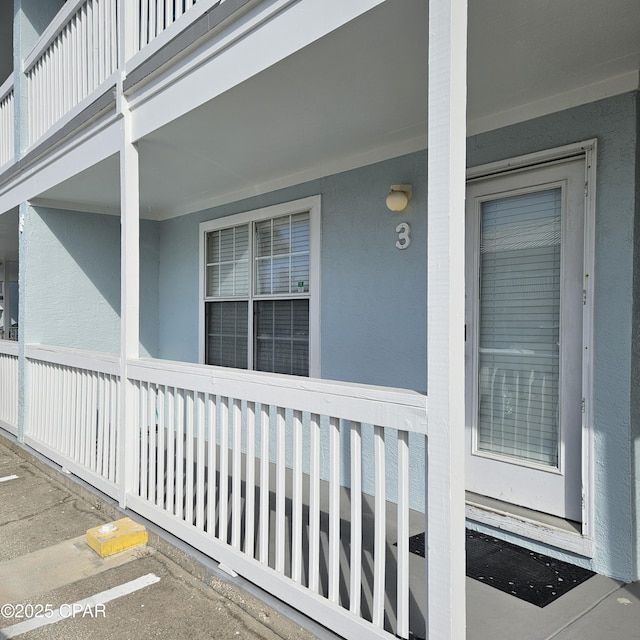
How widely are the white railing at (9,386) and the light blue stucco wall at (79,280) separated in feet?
1.79

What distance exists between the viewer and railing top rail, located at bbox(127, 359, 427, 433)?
1.96m

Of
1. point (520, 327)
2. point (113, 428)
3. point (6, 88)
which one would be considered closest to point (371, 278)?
point (520, 327)

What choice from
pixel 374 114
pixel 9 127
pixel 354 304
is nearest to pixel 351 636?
pixel 354 304

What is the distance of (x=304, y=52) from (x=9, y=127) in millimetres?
5060

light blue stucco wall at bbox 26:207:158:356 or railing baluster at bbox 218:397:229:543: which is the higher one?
light blue stucco wall at bbox 26:207:158:356

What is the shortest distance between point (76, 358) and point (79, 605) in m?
2.15

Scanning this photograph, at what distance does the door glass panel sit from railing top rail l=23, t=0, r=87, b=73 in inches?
141

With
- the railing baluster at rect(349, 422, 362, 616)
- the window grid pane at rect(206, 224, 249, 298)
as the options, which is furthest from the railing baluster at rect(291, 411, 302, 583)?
the window grid pane at rect(206, 224, 249, 298)

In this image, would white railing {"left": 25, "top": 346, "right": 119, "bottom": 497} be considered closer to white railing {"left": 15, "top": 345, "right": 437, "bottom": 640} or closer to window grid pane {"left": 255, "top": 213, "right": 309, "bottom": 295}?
white railing {"left": 15, "top": 345, "right": 437, "bottom": 640}

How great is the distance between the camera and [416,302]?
360cm

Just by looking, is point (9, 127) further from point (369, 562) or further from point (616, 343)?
point (616, 343)

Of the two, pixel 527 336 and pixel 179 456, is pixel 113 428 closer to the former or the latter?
pixel 179 456

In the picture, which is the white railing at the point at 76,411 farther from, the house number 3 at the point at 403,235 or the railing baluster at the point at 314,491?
the house number 3 at the point at 403,235

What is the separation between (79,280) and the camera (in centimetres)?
583
